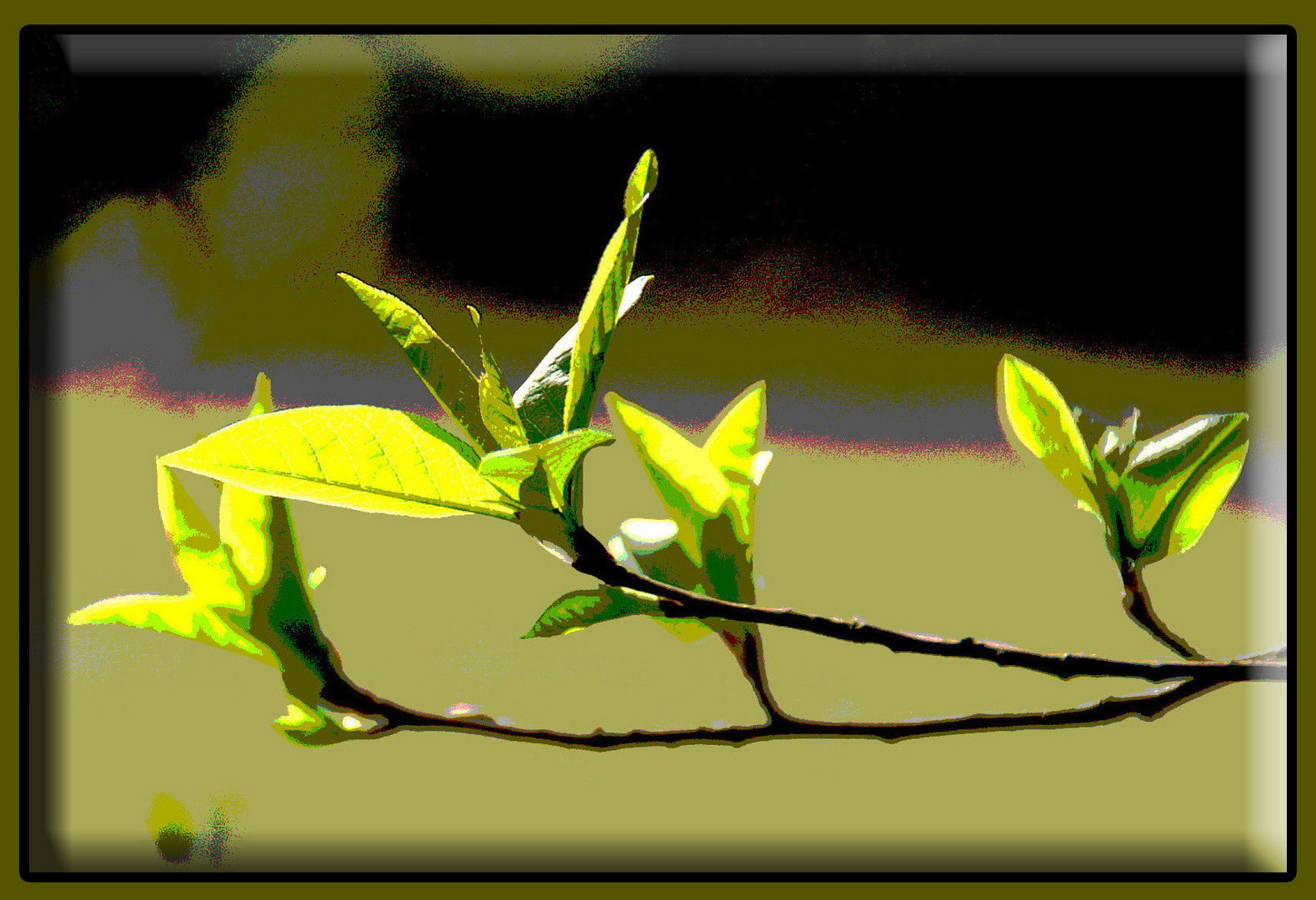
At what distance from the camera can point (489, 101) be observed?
16.6 inches

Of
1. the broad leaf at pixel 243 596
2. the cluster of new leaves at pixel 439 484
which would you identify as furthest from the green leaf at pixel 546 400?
the broad leaf at pixel 243 596

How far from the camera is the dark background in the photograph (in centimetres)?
41

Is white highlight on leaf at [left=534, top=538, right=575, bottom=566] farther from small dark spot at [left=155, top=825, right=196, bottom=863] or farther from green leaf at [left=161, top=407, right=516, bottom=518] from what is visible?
small dark spot at [left=155, top=825, right=196, bottom=863]

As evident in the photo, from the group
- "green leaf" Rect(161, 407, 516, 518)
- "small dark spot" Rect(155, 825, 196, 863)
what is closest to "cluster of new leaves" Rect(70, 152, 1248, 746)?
"green leaf" Rect(161, 407, 516, 518)

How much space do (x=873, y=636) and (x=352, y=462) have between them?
0.57 ft

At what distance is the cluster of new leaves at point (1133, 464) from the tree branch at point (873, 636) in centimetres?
5

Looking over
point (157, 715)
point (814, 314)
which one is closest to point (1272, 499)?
point (814, 314)

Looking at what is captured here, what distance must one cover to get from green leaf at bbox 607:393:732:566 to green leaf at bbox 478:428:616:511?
8 centimetres

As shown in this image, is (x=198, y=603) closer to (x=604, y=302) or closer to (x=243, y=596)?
(x=243, y=596)

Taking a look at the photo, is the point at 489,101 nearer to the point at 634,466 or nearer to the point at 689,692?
the point at 634,466

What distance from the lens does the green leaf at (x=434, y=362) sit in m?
0.26

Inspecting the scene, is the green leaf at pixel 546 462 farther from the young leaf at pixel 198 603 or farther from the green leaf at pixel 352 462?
the young leaf at pixel 198 603

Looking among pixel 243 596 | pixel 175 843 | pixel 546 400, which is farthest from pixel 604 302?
pixel 175 843

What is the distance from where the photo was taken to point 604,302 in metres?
0.25
